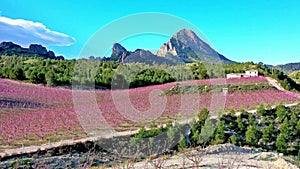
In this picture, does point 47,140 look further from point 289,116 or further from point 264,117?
point 289,116

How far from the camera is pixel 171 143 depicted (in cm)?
938

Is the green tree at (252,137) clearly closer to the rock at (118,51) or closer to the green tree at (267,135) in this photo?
the green tree at (267,135)

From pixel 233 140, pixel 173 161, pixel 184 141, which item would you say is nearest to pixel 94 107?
pixel 173 161

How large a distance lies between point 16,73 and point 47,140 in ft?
55.6

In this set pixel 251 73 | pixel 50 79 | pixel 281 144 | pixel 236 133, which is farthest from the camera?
pixel 251 73

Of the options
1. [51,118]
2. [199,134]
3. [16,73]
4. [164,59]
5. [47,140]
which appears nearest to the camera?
[164,59]

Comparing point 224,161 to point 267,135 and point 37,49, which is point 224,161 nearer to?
point 267,135

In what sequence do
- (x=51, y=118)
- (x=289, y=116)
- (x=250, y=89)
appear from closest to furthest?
(x=51, y=118), (x=289, y=116), (x=250, y=89)

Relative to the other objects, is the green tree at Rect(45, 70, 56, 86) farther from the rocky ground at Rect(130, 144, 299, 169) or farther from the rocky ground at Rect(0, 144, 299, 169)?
the rocky ground at Rect(130, 144, 299, 169)

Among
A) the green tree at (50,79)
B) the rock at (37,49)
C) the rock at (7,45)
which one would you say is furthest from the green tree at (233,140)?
the rock at (7,45)

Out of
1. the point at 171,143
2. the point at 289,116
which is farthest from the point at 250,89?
the point at 171,143

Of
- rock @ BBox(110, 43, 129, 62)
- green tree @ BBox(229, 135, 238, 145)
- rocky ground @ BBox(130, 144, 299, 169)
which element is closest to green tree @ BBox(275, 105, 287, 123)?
green tree @ BBox(229, 135, 238, 145)

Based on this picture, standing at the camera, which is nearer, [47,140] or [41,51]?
[47,140]

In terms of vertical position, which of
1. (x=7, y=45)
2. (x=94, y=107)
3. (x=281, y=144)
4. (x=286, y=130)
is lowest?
(x=281, y=144)
